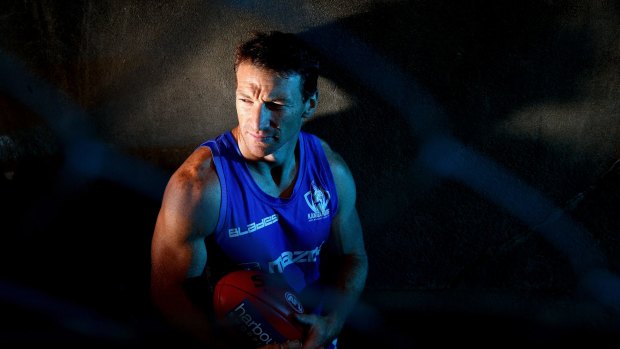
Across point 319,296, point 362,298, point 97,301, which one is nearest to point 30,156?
point 97,301

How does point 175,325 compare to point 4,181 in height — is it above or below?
below

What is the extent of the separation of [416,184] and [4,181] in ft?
7.50

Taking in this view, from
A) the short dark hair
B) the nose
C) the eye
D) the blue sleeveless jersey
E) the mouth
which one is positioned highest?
the short dark hair

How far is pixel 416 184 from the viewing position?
2598mm

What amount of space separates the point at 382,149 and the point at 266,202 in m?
0.80

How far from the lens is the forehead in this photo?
1827 mm

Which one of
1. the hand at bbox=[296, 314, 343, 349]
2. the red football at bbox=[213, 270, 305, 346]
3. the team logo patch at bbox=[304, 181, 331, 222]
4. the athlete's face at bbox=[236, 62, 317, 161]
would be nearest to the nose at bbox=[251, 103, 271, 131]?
the athlete's face at bbox=[236, 62, 317, 161]

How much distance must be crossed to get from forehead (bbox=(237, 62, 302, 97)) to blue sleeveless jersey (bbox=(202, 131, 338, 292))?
0.32 meters

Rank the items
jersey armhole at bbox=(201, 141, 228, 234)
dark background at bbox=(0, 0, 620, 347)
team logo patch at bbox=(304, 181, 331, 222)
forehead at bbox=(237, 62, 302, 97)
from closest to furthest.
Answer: forehead at bbox=(237, 62, 302, 97) → jersey armhole at bbox=(201, 141, 228, 234) → team logo patch at bbox=(304, 181, 331, 222) → dark background at bbox=(0, 0, 620, 347)

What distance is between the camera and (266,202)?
2053 mm

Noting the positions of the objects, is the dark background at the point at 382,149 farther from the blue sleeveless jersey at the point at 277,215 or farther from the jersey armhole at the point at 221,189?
the jersey armhole at the point at 221,189

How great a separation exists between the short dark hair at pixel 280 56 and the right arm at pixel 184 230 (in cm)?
45

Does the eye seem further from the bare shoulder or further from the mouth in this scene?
the bare shoulder

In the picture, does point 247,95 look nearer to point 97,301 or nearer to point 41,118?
point 41,118
